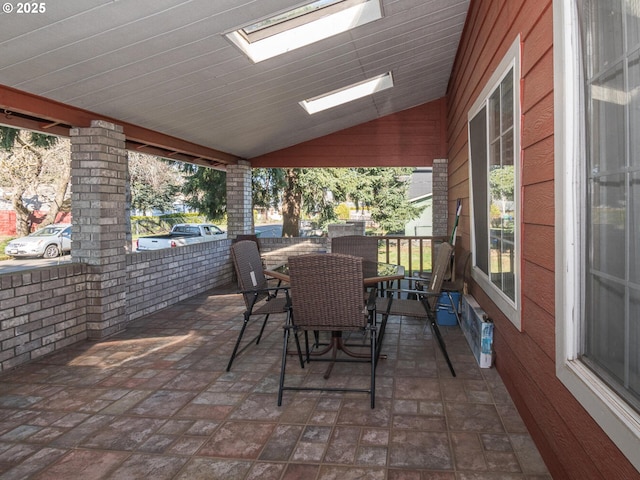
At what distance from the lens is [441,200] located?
7387 millimetres

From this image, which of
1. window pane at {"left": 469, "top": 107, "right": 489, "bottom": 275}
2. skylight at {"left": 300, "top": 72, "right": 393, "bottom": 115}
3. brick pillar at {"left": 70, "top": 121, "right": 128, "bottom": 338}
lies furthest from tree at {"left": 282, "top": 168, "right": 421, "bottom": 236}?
window pane at {"left": 469, "top": 107, "right": 489, "bottom": 275}

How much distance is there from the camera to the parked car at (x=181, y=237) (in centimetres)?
1032

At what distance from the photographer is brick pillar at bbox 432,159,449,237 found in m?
7.36

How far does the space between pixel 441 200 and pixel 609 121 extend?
6.19 meters

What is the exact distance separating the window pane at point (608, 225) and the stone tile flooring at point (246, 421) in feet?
3.69

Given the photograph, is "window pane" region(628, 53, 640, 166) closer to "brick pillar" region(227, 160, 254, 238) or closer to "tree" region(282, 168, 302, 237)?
"brick pillar" region(227, 160, 254, 238)

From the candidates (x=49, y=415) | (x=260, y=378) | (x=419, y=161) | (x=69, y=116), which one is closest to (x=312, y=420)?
(x=260, y=378)

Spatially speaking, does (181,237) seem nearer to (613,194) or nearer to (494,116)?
(494,116)

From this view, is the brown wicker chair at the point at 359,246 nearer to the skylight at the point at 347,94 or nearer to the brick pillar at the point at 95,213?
the skylight at the point at 347,94

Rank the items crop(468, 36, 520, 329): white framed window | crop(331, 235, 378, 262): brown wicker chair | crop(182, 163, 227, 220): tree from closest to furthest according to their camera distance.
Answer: crop(468, 36, 520, 329): white framed window
crop(331, 235, 378, 262): brown wicker chair
crop(182, 163, 227, 220): tree

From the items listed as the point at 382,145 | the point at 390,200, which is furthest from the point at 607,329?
the point at 390,200

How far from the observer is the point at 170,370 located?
338cm

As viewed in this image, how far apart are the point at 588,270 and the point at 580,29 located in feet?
2.67

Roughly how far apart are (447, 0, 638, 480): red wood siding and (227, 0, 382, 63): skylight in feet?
3.91
